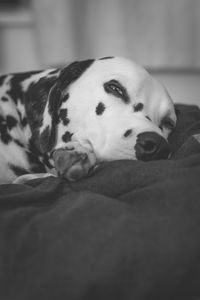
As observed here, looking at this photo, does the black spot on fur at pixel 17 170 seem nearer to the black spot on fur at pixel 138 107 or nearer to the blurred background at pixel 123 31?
the black spot on fur at pixel 138 107

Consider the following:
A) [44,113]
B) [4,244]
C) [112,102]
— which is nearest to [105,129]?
[112,102]

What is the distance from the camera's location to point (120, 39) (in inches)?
113

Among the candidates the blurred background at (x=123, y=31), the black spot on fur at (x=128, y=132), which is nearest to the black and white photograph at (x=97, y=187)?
the black spot on fur at (x=128, y=132)

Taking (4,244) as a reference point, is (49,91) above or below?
above

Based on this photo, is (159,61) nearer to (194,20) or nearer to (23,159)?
(194,20)

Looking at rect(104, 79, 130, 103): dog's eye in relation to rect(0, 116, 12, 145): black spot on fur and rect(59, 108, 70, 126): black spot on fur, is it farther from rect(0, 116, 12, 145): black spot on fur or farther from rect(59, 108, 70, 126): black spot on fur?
rect(0, 116, 12, 145): black spot on fur

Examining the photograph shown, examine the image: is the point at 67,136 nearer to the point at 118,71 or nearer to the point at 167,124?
the point at 118,71

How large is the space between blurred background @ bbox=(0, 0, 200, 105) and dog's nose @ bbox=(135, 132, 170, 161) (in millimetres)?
1630

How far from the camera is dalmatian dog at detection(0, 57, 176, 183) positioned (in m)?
1.38

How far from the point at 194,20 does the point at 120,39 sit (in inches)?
20.6

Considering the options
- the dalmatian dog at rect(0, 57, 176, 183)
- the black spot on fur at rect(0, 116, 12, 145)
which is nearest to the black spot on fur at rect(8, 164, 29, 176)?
the dalmatian dog at rect(0, 57, 176, 183)

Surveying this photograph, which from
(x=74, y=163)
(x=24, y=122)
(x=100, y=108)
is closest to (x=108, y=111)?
(x=100, y=108)

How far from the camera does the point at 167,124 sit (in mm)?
1728

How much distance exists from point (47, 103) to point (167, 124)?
20.5 inches
